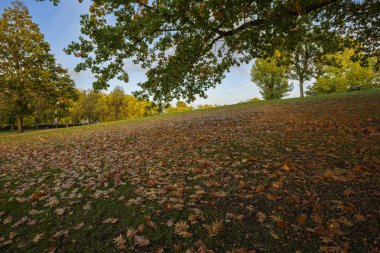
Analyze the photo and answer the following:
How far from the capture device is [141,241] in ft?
11.8

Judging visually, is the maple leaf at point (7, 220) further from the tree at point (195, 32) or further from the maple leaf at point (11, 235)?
the tree at point (195, 32)

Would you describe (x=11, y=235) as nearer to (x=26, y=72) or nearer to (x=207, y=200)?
(x=207, y=200)

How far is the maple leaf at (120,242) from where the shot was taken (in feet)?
11.5

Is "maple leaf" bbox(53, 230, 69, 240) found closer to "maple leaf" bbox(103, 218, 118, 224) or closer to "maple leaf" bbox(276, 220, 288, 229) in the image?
"maple leaf" bbox(103, 218, 118, 224)

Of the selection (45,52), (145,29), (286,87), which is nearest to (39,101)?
(45,52)

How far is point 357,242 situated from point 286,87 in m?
48.0

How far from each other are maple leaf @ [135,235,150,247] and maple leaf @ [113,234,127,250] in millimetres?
201

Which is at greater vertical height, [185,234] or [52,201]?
[52,201]

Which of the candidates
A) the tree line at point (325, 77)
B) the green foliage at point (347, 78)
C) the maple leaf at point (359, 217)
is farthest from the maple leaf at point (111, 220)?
the green foliage at point (347, 78)

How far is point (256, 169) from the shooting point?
20.0 ft

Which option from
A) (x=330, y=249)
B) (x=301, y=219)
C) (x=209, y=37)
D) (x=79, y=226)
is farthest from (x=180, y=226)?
(x=209, y=37)

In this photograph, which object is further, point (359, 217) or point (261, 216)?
point (261, 216)

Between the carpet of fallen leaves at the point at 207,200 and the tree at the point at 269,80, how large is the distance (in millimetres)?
39752

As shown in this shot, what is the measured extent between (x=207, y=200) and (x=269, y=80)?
153 feet
